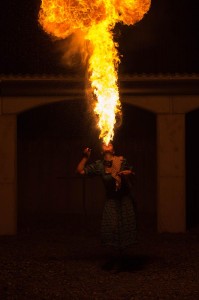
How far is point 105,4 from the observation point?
1016cm

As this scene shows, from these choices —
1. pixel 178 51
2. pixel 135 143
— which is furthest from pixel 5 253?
pixel 178 51

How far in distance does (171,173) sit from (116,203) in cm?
349

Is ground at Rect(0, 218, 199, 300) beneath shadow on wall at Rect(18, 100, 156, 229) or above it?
beneath

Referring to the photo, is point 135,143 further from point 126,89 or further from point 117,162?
point 117,162

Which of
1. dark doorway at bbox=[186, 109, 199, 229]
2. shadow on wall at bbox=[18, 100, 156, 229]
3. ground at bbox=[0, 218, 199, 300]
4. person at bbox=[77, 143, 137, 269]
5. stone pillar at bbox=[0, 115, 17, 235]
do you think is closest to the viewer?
ground at bbox=[0, 218, 199, 300]

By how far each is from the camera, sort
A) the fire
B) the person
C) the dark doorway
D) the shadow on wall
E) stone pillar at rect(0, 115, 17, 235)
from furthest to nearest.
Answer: the shadow on wall → the dark doorway → stone pillar at rect(0, 115, 17, 235) → the fire → the person

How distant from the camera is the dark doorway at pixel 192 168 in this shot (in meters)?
14.4

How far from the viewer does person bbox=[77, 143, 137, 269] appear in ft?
29.4

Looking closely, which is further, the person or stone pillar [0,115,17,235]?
stone pillar [0,115,17,235]

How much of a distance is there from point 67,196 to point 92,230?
2.02 metres

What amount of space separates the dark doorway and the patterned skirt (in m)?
5.29

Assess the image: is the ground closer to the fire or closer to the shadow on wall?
the fire

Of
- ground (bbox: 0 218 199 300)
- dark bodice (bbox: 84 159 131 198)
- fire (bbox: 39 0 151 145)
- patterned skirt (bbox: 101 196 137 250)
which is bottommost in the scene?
ground (bbox: 0 218 199 300)

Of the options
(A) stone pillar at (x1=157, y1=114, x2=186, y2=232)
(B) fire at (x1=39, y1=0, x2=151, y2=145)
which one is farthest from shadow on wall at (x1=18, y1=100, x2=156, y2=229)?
(B) fire at (x1=39, y1=0, x2=151, y2=145)
